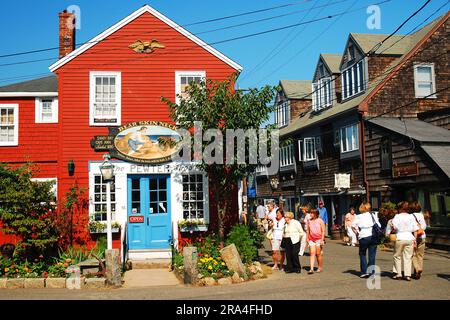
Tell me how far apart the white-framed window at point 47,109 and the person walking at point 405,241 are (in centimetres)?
1212

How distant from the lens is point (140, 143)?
16.1 metres

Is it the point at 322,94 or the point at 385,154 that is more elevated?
the point at 322,94

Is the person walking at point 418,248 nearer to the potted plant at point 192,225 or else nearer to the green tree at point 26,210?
the potted plant at point 192,225

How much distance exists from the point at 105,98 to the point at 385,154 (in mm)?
12864

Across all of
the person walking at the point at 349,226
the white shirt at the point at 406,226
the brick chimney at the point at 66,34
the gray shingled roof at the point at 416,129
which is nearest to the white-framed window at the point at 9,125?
the brick chimney at the point at 66,34

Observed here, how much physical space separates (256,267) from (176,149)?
195 inches

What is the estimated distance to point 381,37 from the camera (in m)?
28.2

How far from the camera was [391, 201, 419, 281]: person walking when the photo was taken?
37.3ft

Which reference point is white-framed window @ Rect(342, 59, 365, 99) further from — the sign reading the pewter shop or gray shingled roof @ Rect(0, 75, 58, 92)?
gray shingled roof @ Rect(0, 75, 58, 92)

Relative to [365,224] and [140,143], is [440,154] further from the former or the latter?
[140,143]

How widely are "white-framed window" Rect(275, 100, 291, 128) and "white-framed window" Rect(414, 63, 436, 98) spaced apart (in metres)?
13.5

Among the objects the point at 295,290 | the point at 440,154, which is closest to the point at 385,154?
the point at 440,154

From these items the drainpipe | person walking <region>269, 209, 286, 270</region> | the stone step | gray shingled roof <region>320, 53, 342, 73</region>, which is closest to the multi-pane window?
the stone step
